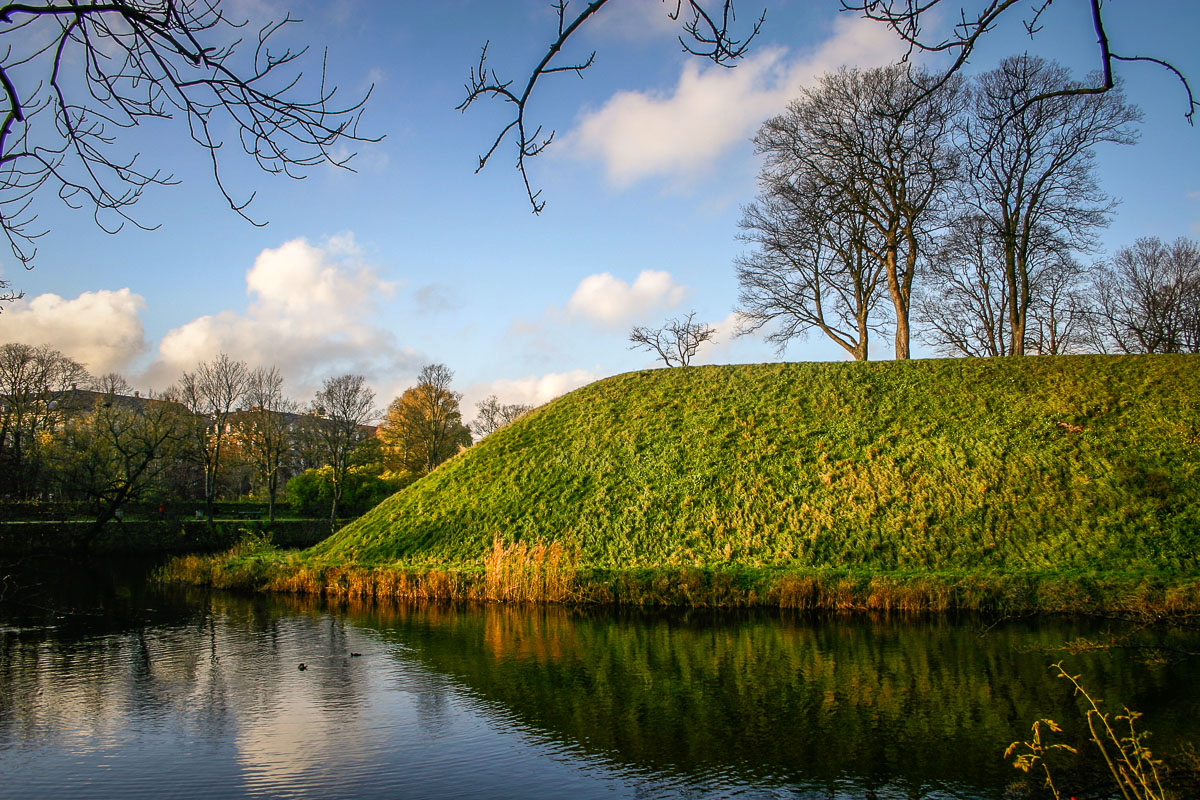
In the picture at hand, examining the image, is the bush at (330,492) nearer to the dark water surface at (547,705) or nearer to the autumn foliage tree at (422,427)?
the autumn foliage tree at (422,427)

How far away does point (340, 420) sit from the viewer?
142 ft

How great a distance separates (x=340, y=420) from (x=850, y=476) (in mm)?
31465

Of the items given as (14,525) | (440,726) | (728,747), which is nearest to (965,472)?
(728,747)

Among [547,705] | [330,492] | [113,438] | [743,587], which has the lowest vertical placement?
[547,705]

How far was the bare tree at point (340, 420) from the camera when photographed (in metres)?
42.2

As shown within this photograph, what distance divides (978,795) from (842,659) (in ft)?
16.3

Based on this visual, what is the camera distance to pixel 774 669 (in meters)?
10.8

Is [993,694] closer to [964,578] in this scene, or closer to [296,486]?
[964,578]

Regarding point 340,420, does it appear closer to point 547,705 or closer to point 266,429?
point 266,429

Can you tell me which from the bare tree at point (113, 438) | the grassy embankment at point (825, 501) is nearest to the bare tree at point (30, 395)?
the bare tree at point (113, 438)

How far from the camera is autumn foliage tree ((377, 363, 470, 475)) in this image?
49094 mm

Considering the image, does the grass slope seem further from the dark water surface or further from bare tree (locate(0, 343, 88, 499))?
bare tree (locate(0, 343, 88, 499))

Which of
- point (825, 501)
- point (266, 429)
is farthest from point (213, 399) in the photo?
point (825, 501)

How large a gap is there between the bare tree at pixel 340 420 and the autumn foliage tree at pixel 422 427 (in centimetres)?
487
